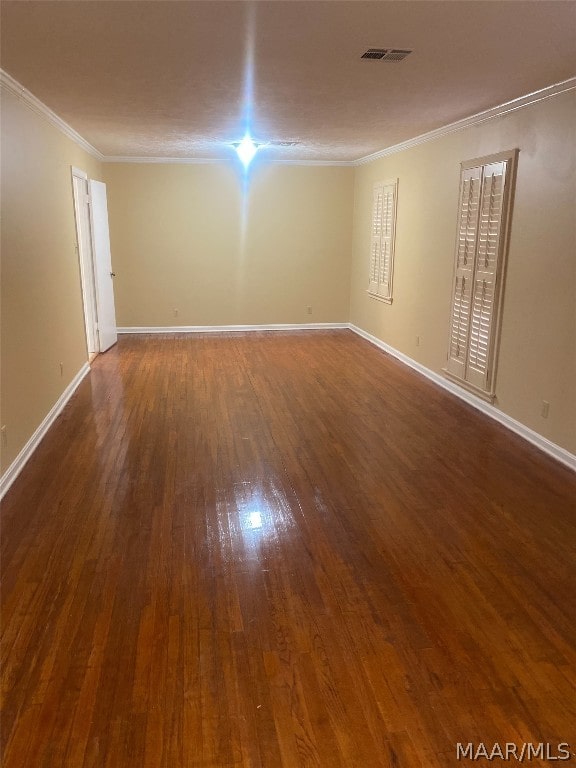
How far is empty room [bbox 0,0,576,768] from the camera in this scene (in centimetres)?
191

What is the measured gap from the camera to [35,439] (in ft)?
13.2

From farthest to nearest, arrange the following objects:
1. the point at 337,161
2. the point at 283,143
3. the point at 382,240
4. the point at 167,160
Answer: the point at 337,161, the point at 167,160, the point at 382,240, the point at 283,143

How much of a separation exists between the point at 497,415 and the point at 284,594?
2.90m

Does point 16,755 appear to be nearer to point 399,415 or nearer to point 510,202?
point 399,415

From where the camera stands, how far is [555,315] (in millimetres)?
3842

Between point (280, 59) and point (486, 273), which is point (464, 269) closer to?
point (486, 273)

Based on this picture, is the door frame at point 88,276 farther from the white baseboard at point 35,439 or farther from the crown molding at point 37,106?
the white baseboard at point 35,439

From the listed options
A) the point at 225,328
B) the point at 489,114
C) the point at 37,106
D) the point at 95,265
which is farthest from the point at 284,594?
the point at 225,328

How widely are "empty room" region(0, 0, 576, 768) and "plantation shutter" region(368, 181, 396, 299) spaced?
6cm

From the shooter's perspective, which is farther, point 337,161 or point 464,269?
point 337,161

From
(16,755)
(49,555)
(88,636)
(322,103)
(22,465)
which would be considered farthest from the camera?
(322,103)

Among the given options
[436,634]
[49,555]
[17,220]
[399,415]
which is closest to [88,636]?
[49,555]

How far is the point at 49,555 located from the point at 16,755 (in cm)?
114

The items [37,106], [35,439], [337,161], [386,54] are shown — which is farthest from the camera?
[337,161]
